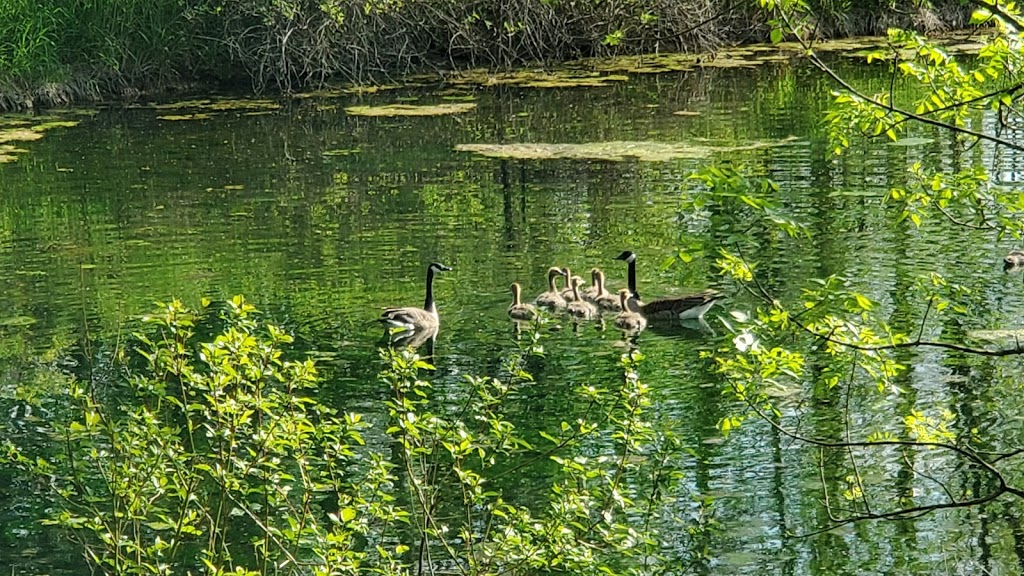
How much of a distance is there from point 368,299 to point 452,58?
51.1ft

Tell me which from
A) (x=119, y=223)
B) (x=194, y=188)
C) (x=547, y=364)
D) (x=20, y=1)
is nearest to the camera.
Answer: (x=547, y=364)

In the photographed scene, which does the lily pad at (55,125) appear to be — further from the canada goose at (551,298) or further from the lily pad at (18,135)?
the canada goose at (551,298)

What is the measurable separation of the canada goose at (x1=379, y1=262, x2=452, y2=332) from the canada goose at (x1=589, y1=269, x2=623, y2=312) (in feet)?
4.02

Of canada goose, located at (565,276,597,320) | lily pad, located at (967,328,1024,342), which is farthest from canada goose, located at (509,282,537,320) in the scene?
lily pad, located at (967,328,1024,342)

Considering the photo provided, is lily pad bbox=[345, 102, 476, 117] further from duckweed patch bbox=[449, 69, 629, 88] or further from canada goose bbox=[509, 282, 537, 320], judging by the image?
canada goose bbox=[509, 282, 537, 320]

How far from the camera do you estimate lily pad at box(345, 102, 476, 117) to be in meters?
21.4

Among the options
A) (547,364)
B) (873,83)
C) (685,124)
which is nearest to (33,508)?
(547,364)

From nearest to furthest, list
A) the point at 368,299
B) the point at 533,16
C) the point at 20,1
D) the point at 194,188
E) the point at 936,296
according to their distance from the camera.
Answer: the point at 936,296 → the point at 368,299 → the point at 194,188 → the point at 20,1 → the point at 533,16

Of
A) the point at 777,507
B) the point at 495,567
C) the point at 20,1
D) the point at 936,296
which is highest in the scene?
the point at 20,1

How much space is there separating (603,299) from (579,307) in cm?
31

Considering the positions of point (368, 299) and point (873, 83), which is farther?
point (873, 83)

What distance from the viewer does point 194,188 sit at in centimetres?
1645

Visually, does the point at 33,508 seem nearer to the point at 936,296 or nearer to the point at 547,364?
the point at 547,364

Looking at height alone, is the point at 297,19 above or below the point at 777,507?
above
